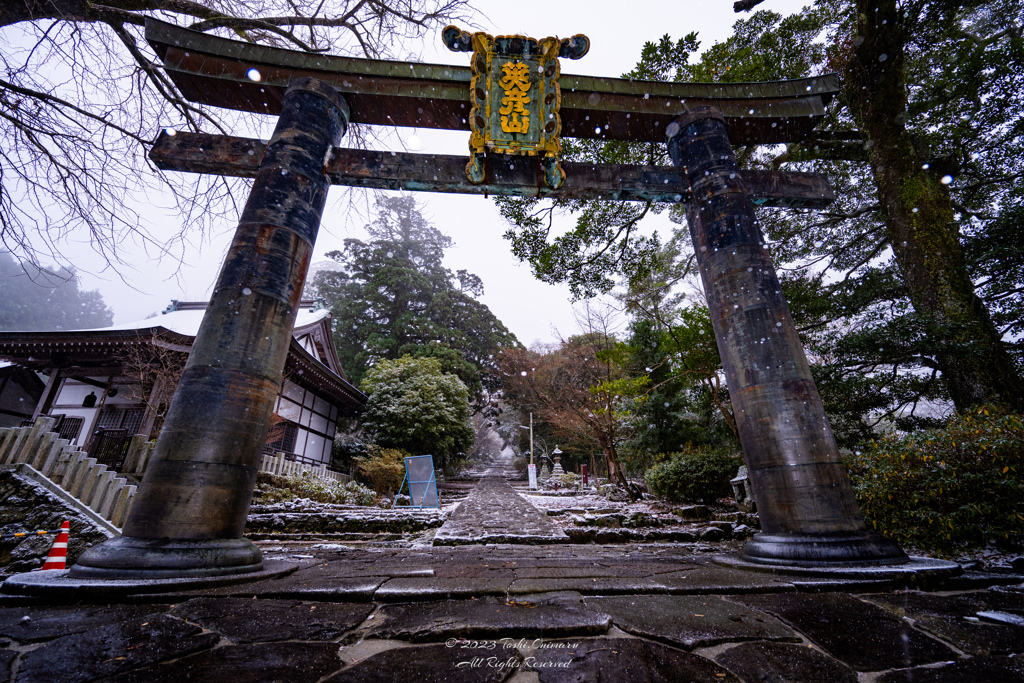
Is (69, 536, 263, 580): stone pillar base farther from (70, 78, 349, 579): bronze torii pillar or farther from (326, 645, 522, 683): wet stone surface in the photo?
(326, 645, 522, 683): wet stone surface

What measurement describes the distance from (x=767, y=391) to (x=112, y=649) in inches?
176

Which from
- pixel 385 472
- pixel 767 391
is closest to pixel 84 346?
pixel 385 472

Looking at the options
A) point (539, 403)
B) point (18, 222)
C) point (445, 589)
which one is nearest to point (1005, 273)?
point (445, 589)

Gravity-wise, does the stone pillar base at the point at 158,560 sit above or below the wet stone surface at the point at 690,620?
above

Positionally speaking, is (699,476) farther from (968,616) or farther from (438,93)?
(438,93)

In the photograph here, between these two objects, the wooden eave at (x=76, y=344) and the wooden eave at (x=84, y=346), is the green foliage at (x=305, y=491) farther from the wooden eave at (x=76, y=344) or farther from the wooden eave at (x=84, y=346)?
the wooden eave at (x=76, y=344)

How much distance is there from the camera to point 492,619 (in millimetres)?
1861

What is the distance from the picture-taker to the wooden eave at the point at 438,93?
4.50m

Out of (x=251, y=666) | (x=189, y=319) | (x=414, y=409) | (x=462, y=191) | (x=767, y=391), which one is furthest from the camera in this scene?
(x=189, y=319)

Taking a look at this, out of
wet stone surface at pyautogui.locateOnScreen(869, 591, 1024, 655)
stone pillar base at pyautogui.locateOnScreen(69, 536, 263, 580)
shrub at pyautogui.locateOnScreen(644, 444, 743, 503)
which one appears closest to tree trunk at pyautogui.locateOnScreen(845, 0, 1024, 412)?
shrub at pyautogui.locateOnScreen(644, 444, 743, 503)

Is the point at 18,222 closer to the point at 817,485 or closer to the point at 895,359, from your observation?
the point at 817,485

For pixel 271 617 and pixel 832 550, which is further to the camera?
pixel 832 550

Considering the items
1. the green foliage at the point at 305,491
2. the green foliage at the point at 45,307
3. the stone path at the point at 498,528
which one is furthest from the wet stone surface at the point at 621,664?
the green foliage at the point at 45,307

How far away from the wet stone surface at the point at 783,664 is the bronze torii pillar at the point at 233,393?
3.04 metres
